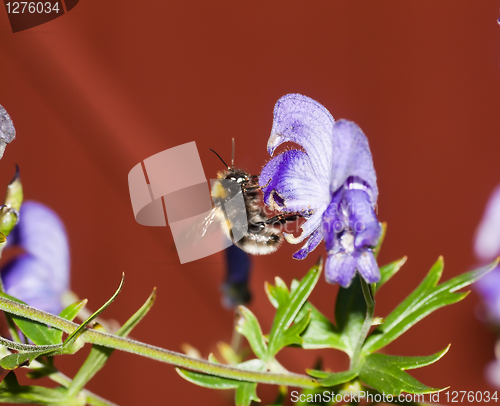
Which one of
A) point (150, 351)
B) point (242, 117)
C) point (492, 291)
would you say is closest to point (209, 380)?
point (150, 351)

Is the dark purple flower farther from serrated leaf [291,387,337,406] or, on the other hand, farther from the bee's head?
serrated leaf [291,387,337,406]

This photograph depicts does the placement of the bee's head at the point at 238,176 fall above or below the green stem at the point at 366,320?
above

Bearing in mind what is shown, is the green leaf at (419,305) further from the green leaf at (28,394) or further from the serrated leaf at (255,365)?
the green leaf at (28,394)

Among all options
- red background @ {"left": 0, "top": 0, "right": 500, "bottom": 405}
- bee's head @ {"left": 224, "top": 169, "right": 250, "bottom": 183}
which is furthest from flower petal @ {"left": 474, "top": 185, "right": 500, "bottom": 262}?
red background @ {"left": 0, "top": 0, "right": 500, "bottom": 405}

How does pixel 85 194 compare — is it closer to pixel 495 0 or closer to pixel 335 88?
pixel 335 88

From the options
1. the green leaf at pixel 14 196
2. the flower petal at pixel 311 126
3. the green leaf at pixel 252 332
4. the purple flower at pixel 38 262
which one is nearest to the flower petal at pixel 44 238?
the purple flower at pixel 38 262

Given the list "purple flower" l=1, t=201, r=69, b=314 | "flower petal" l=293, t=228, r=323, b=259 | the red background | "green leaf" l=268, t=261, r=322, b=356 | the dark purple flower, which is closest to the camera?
"flower petal" l=293, t=228, r=323, b=259

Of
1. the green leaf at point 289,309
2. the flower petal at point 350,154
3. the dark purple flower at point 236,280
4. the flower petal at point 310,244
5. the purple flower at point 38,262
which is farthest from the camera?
the dark purple flower at point 236,280
